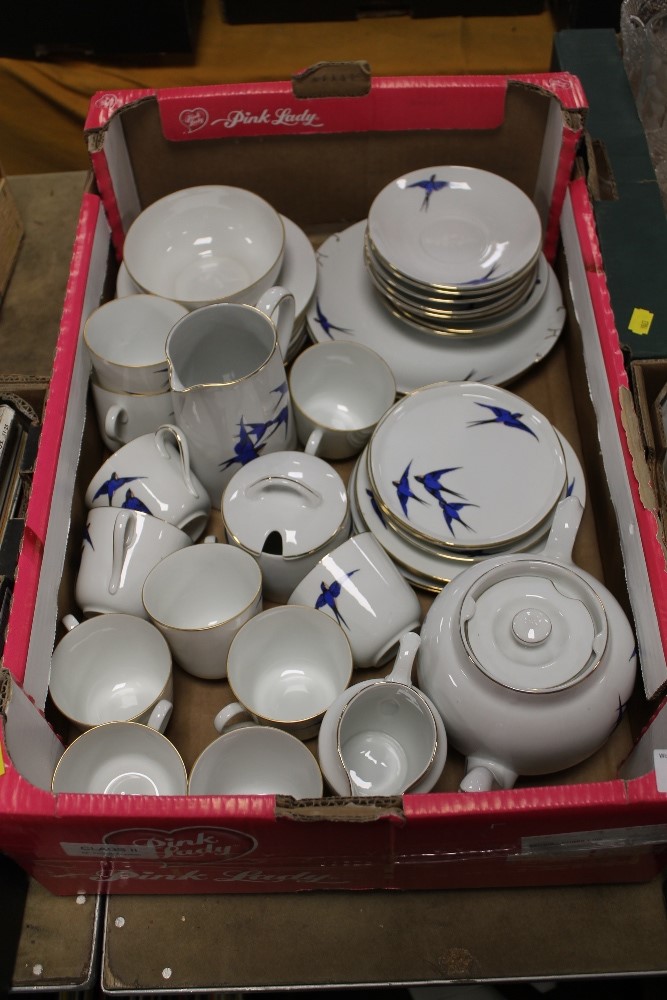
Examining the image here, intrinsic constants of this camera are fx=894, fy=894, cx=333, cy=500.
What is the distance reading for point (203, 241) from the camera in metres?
1.24

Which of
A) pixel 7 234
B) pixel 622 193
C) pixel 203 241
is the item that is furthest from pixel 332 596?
pixel 7 234

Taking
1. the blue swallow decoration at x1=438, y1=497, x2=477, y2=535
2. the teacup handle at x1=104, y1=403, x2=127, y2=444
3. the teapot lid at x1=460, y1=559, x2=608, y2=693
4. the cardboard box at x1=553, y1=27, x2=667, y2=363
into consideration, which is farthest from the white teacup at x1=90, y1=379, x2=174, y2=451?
the cardboard box at x1=553, y1=27, x2=667, y2=363

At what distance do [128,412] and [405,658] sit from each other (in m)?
0.45

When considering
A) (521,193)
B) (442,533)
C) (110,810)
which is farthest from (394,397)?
(110,810)

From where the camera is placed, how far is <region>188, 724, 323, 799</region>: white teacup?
86 cm

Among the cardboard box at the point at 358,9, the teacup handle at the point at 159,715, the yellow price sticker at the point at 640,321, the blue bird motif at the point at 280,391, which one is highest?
the cardboard box at the point at 358,9

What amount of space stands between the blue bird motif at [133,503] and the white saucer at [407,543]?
0.24 metres

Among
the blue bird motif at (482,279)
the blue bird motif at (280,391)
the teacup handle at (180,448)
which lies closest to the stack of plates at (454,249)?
the blue bird motif at (482,279)

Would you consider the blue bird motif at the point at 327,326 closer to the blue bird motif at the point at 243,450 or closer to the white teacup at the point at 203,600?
the blue bird motif at the point at 243,450

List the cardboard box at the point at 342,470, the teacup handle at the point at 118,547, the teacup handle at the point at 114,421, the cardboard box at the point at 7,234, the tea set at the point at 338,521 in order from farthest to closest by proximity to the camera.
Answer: the cardboard box at the point at 7,234 → the teacup handle at the point at 114,421 → the teacup handle at the point at 118,547 → the tea set at the point at 338,521 → the cardboard box at the point at 342,470

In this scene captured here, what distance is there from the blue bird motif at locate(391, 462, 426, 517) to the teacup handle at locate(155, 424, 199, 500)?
0.23 m

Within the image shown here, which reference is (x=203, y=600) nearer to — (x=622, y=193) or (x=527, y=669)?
(x=527, y=669)

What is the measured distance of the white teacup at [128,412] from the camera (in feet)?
3.45

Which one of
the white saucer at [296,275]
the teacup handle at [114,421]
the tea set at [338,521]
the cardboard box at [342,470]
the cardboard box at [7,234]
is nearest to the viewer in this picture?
the cardboard box at [342,470]
